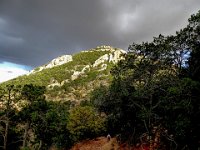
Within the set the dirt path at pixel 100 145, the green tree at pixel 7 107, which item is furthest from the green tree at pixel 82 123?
the green tree at pixel 7 107

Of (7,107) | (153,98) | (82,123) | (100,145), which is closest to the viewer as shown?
(153,98)

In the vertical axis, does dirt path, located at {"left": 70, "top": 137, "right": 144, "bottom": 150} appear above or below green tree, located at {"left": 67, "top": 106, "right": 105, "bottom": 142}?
below

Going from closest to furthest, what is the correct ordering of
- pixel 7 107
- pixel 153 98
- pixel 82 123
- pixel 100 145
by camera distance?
pixel 153 98
pixel 7 107
pixel 100 145
pixel 82 123

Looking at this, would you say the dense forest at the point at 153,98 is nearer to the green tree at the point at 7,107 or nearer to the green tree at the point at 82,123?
the green tree at the point at 7,107

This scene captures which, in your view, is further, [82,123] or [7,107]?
[82,123]

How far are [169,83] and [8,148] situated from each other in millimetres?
38508

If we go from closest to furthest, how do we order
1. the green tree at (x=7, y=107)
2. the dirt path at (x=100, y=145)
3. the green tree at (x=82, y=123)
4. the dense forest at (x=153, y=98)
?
the dense forest at (x=153, y=98) < the green tree at (x=7, y=107) < the dirt path at (x=100, y=145) < the green tree at (x=82, y=123)

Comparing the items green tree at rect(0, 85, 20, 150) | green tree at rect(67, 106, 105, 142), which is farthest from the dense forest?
green tree at rect(67, 106, 105, 142)

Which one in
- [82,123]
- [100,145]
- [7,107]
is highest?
[7,107]

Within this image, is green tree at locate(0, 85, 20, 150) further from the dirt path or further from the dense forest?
the dirt path

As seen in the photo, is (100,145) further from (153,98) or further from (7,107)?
(153,98)

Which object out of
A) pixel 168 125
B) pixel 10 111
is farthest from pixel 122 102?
pixel 10 111

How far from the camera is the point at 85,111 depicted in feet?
219

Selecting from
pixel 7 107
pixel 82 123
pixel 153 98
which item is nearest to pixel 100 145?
pixel 82 123
